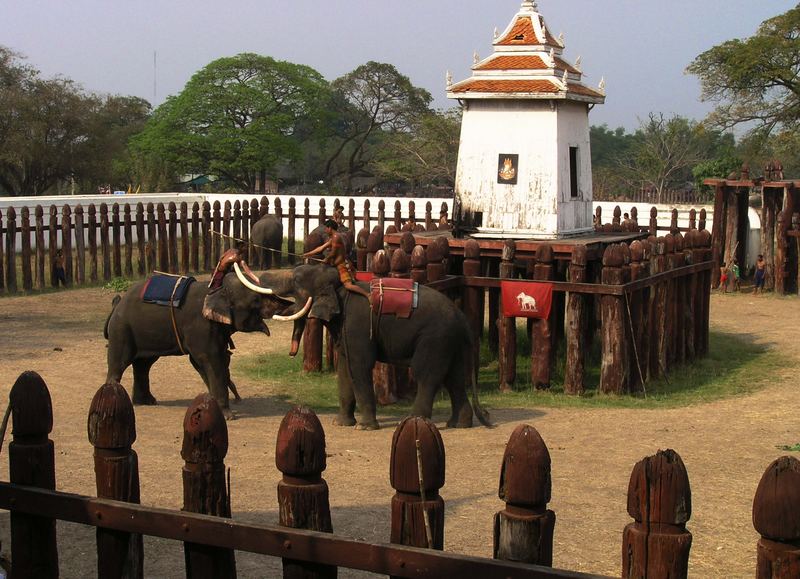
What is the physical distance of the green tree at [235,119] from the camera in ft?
145

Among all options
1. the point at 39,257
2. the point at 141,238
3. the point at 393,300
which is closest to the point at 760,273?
the point at 141,238

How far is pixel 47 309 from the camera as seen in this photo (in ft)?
60.2

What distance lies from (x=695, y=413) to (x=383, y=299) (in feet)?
12.2

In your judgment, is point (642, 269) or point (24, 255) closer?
point (642, 269)

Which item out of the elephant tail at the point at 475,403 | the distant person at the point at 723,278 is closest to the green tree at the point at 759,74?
the distant person at the point at 723,278

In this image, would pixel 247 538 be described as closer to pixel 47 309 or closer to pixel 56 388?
pixel 56 388

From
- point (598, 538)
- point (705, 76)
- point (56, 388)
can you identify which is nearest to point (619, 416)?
point (598, 538)

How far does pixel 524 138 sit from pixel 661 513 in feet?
44.1

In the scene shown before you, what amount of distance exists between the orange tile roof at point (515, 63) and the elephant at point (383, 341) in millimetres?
6268

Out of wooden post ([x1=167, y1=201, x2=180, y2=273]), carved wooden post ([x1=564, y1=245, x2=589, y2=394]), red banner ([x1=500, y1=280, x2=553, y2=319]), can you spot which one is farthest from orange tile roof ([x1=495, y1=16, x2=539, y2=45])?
wooden post ([x1=167, y1=201, x2=180, y2=273])

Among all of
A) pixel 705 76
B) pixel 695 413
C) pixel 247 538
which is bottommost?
pixel 695 413

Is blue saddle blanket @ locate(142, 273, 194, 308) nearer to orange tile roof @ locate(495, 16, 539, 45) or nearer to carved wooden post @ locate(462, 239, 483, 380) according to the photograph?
carved wooden post @ locate(462, 239, 483, 380)

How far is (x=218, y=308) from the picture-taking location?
35.3 feet

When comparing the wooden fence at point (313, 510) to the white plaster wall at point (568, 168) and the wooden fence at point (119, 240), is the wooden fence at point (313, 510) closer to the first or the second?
the white plaster wall at point (568, 168)
